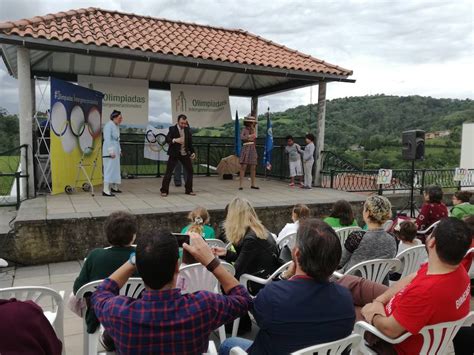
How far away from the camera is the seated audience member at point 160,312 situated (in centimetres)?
151

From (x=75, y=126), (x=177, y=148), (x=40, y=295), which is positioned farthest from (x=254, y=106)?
(x=40, y=295)

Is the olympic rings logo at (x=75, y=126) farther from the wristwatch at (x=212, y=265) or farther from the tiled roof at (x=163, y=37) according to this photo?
the wristwatch at (x=212, y=265)

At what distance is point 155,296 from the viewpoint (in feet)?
5.07

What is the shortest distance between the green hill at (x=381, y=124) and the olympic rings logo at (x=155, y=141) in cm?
189

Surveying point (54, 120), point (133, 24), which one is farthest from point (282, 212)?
point (133, 24)

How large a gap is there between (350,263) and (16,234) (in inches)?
165

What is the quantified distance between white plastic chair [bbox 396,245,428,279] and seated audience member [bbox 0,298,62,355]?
2912 millimetres

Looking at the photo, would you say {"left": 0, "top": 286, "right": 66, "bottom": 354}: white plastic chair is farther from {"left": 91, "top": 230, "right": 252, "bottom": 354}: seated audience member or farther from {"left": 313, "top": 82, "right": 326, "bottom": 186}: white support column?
{"left": 313, "top": 82, "right": 326, "bottom": 186}: white support column

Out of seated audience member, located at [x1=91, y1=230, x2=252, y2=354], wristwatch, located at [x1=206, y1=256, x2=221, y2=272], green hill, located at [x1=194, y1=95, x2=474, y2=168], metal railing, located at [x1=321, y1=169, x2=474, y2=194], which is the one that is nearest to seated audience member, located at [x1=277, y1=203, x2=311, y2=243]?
wristwatch, located at [x1=206, y1=256, x2=221, y2=272]

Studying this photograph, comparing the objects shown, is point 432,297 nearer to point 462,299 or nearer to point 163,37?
point 462,299

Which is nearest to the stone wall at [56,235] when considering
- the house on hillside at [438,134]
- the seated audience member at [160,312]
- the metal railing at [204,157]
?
the seated audience member at [160,312]

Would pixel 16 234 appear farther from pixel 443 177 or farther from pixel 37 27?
pixel 443 177

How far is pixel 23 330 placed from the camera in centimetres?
156

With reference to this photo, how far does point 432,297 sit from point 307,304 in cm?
75
